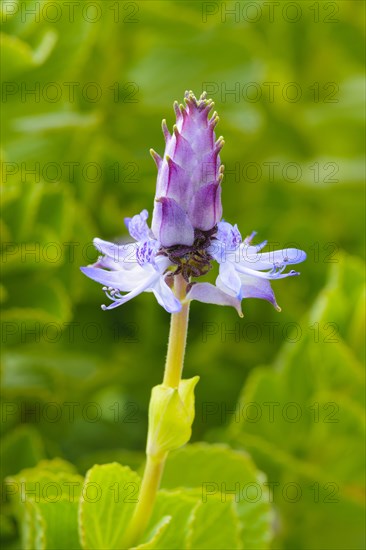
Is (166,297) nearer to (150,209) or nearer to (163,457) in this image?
(163,457)

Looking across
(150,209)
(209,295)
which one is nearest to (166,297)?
(209,295)

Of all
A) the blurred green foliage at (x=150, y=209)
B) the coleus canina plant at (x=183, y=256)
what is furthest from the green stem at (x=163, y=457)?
the blurred green foliage at (x=150, y=209)

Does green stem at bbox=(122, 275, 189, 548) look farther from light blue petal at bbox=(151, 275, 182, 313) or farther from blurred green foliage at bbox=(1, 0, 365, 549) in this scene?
blurred green foliage at bbox=(1, 0, 365, 549)

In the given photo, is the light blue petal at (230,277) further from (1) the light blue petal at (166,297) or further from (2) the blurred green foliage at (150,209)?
(2) the blurred green foliage at (150,209)

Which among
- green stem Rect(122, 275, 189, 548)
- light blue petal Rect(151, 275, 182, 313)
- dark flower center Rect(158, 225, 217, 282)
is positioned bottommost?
green stem Rect(122, 275, 189, 548)

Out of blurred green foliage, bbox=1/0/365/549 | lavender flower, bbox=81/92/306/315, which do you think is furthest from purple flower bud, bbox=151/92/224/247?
blurred green foliage, bbox=1/0/365/549

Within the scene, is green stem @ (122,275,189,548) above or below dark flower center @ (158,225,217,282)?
below

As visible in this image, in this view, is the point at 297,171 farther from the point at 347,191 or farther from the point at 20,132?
the point at 20,132
